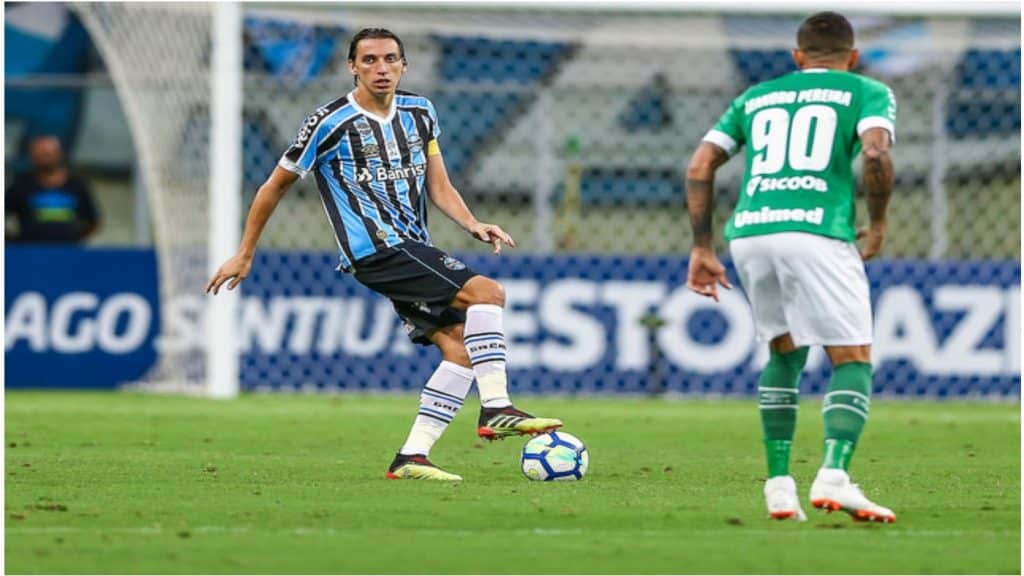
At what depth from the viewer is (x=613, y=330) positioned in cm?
1452

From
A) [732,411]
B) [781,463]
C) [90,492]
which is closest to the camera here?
[781,463]

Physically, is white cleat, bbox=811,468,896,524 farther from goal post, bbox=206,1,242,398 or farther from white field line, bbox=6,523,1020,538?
goal post, bbox=206,1,242,398

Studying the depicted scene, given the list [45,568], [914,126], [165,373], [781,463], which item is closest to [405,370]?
[165,373]

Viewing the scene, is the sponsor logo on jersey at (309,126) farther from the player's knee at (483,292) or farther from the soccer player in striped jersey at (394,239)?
the player's knee at (483,292)

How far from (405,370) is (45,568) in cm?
933

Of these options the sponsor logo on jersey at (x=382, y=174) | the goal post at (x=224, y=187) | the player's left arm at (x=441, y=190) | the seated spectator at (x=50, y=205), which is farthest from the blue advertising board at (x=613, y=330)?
the sponsor logo on jersey at (x=382, y=174)

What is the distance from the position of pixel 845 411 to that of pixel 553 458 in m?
1.72

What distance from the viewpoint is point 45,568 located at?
5.29 metres

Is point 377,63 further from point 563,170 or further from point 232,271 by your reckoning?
point 563,170

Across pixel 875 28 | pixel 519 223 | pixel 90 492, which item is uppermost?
pixel 875 28

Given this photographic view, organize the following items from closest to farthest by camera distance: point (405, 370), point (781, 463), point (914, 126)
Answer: point (781, 463)
point (405, 370)
point (914, 126)

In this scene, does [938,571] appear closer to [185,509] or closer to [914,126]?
[185,509]

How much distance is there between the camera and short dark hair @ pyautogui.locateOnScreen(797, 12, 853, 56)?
6.56m

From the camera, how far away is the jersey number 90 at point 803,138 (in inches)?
254
